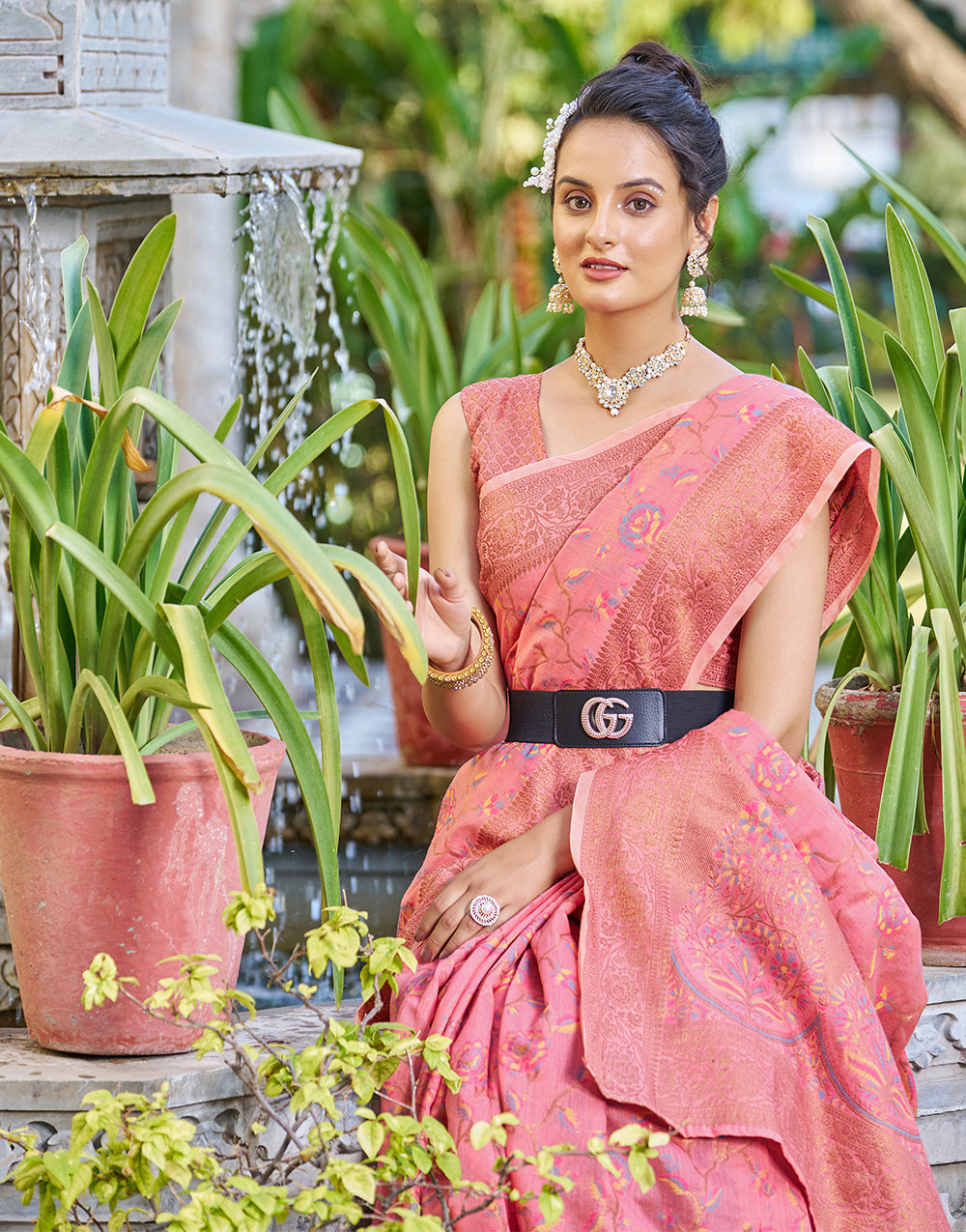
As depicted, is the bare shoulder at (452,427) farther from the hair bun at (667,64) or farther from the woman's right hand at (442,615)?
the hair bun at (667,64)

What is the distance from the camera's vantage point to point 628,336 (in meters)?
1.95

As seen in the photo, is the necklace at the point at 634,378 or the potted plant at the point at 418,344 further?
the potted plant at the point at 418,344

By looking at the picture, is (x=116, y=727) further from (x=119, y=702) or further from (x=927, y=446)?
(x=927, y=446)

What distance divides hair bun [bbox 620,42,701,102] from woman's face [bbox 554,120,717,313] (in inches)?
4.5

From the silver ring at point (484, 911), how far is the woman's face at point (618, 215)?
717mm

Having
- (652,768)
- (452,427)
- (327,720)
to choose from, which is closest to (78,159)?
(452,427)

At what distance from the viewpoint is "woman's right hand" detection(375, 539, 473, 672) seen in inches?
69.9

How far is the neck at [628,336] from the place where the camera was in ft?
6.36

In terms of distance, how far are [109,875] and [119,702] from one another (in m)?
0.19

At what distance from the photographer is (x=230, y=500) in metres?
1.49

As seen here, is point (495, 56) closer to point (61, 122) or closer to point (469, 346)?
point (469, 346)

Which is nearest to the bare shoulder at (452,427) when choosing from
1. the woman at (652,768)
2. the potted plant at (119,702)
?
the woman at (652,768)

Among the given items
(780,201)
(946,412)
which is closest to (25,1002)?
(946,412)

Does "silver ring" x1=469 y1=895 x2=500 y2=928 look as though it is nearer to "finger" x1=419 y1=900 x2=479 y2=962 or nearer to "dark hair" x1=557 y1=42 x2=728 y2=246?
"finger" x1=419 y1=900 x2=479 y2=962
